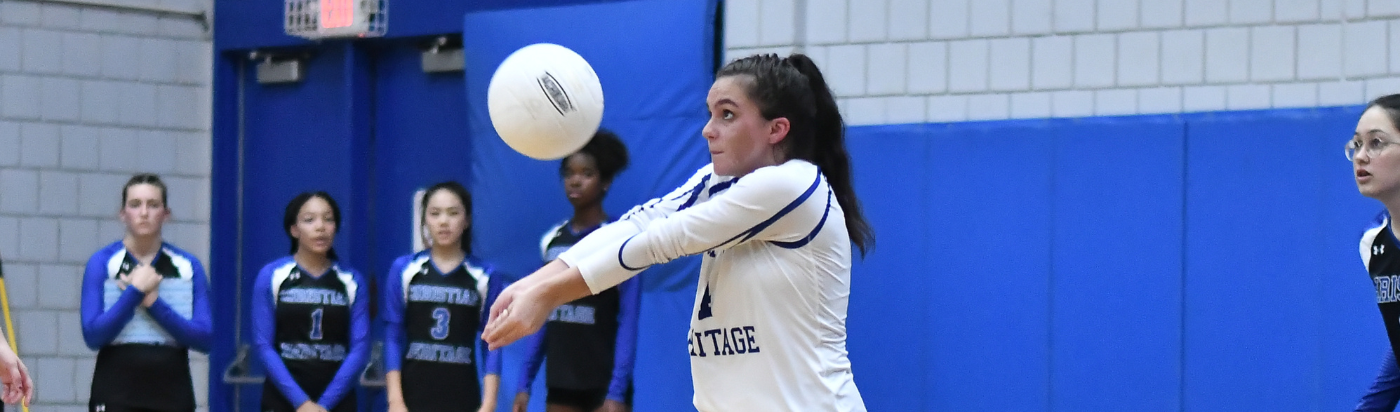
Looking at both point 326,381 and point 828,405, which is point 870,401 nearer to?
point 326,381

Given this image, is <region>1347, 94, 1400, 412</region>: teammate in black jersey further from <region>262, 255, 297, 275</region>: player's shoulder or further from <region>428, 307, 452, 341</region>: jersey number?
<region>262, 255, 297, 275</region>: player's shoulder

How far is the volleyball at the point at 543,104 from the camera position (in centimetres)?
450

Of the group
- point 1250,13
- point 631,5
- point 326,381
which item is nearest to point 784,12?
point 631,5

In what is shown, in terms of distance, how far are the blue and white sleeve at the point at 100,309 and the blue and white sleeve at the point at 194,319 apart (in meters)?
0.10

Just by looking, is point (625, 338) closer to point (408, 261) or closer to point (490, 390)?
point (490, 390)

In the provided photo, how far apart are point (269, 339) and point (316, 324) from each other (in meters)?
0.19

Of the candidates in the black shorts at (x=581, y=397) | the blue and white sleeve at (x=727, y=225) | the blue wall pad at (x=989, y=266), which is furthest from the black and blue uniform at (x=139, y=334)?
the blue and white sleeve at (x=727, y=225)

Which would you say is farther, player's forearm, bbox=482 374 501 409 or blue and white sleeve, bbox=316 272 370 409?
blue and white sleeve, bbox=316 272 370 409

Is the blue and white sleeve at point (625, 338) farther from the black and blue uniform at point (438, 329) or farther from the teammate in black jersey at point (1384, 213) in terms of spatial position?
the teammate in black jersey at point (1384, 213)

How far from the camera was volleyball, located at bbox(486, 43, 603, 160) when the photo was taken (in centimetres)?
450

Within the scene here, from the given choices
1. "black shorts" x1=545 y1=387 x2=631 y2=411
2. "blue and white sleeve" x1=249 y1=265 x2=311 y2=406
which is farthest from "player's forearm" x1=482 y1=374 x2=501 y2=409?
"blue and white sleeve" x1=249 y1=265 x2=311 y2=406

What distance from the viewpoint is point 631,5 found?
7.22 metres

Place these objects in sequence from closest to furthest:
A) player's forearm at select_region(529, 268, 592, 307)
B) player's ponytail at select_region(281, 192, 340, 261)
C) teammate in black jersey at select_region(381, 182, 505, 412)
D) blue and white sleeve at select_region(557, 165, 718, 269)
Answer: player's forearm at select_region(529, 268, 592, 307) < blue and white sleeve at select_region(557, 165, 718, 269) < teammate in black jersey at select_region(381, 182, 505, 412) < player's ponytail at select_region(281, 192, 340, 261)

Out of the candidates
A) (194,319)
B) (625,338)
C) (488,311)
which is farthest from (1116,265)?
(194,319)
